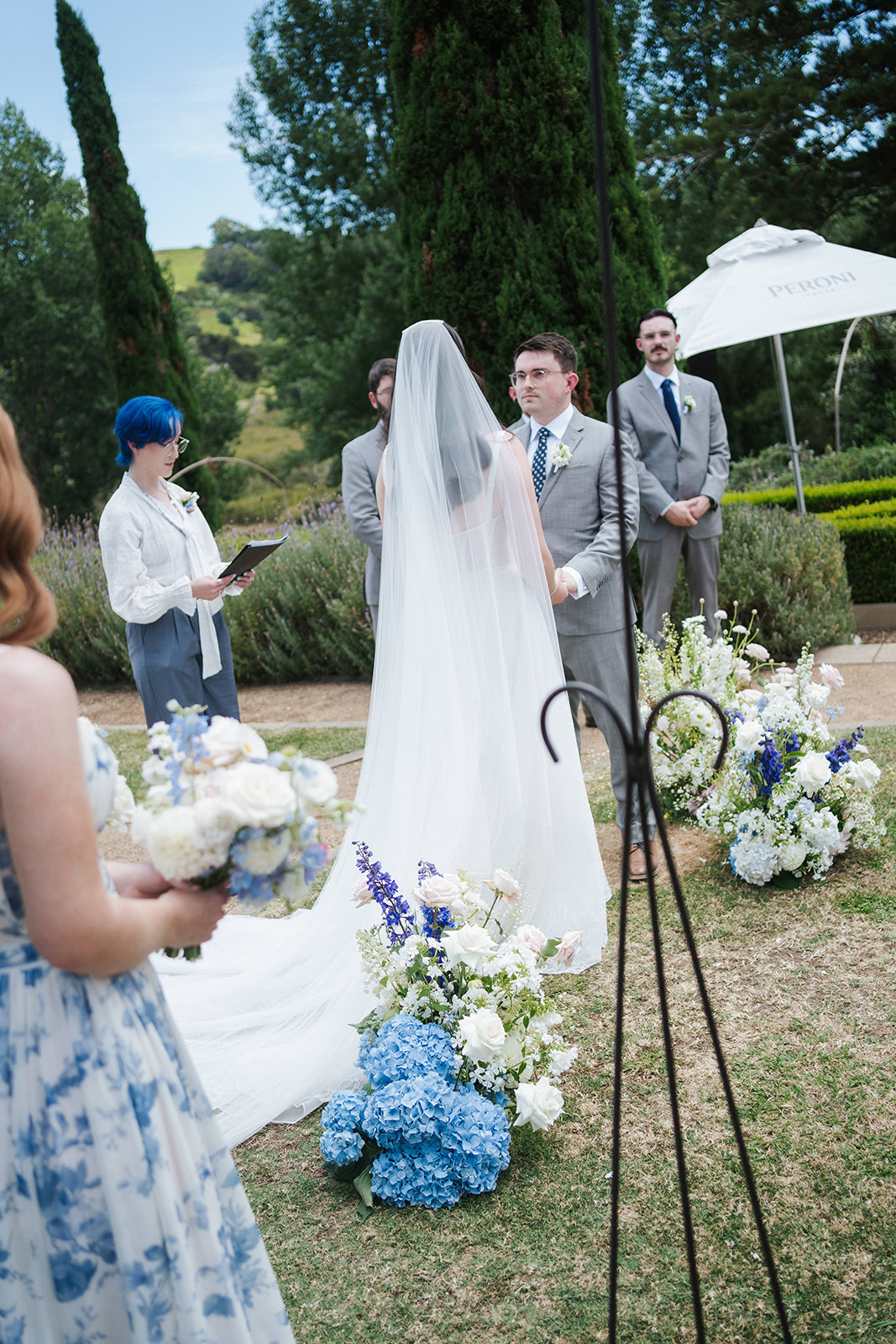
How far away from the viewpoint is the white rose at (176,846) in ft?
4.35

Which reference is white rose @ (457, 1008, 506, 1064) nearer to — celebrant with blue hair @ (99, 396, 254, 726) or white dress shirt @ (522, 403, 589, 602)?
white dress shirt @ (522, 403, 589, 602)

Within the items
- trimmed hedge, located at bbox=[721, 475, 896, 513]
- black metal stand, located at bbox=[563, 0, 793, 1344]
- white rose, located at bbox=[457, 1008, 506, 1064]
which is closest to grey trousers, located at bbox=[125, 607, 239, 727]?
white rose, located at bbox=[457, 1008, 506, 1064]

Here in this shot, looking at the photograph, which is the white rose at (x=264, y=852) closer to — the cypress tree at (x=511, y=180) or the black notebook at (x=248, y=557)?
the black notebook at (x=248, y=557)

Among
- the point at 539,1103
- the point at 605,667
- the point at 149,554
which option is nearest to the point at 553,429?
the point at 605,667

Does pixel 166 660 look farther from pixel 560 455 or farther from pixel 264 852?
pixel 264 852

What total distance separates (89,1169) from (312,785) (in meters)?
0.59

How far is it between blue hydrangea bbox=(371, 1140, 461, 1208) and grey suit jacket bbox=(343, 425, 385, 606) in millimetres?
3498

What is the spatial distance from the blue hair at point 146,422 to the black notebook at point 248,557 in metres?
0.56

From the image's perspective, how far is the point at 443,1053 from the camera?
2.52 m

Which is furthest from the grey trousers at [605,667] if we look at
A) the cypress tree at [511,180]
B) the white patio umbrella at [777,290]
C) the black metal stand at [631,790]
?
the white patio umbrella at [777,290]

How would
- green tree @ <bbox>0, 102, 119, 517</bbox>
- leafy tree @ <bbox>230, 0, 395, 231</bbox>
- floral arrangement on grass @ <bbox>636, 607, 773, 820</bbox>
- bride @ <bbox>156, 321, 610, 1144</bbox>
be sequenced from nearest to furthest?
bride @ <bbox>156, 321, 610, 1144</bbox> < floral arrangement on grass @ <bbox>636, 607, 773, 820</bbox> < leafy tree @ <bbox>230, 0, 395, 231</bbox> < green tree @ <bbox>0, 102, 119, 517</bbox>

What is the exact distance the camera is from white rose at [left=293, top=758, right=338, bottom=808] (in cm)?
138

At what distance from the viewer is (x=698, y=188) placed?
22594 millimetres

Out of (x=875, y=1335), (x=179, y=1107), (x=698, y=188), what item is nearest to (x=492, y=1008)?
(x=875, y=1335)
